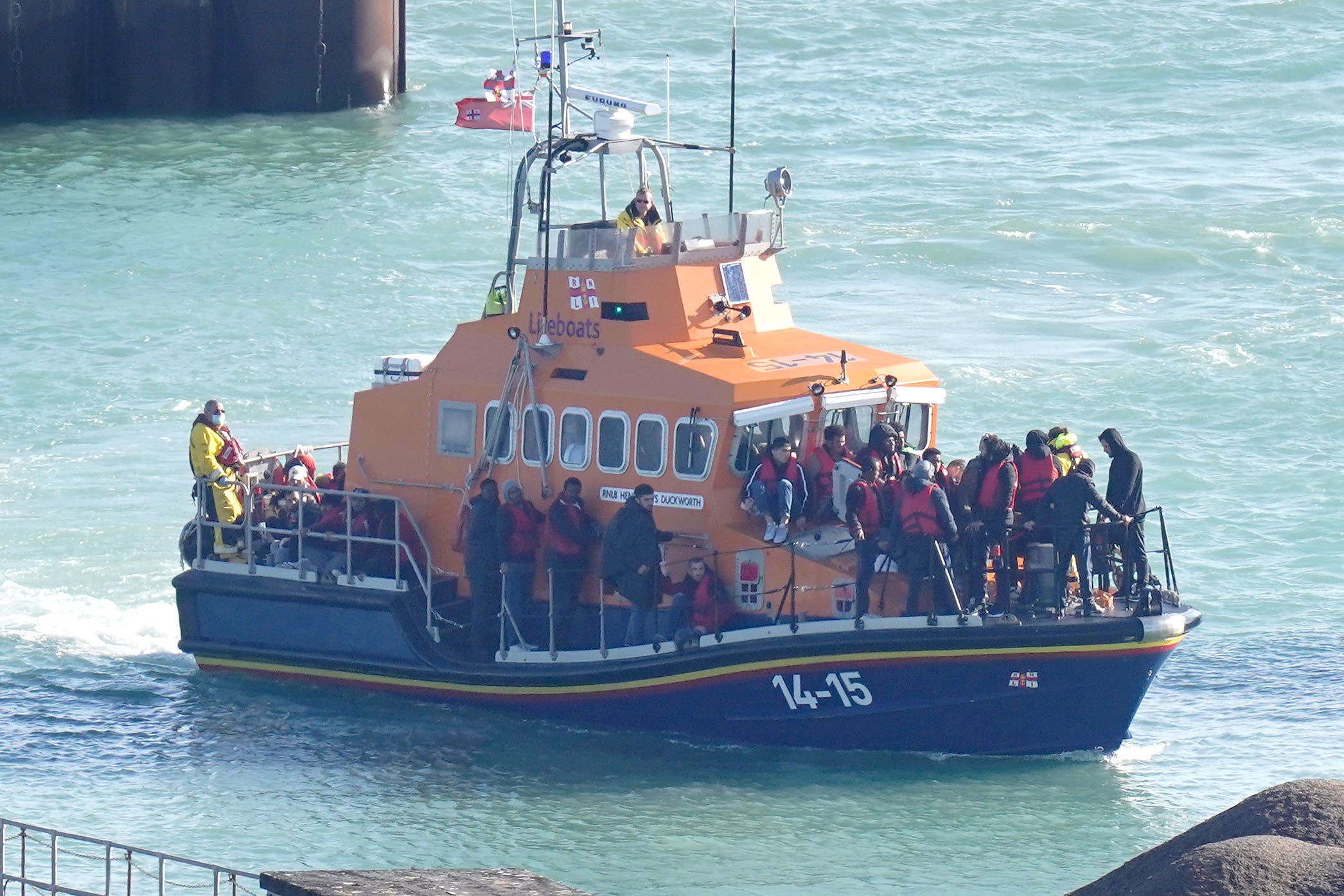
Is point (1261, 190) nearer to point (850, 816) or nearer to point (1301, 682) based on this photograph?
point (1301, 682)

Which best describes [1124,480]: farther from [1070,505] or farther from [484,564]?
[484,564]

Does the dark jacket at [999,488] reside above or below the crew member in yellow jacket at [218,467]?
above

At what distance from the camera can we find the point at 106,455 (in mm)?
19672

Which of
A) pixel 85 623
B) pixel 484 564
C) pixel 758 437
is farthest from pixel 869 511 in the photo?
pixel 85 623

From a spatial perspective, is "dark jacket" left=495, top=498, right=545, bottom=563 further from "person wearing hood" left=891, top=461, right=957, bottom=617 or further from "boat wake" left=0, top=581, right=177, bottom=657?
"boat wake" left=0, top=581, right=177, bottom=657

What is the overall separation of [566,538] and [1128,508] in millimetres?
3486

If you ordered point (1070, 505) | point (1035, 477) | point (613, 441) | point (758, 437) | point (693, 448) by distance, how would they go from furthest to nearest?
1. point (613, 441)
2. point (758, 437)
3. point (693, 448)
4. point (1035, 477)
5. point (1070, 505)

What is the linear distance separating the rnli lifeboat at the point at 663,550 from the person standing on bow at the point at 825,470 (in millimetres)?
94

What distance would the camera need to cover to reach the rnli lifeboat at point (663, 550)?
11.6m

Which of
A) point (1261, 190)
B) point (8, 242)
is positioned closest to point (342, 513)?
point (8, 242)

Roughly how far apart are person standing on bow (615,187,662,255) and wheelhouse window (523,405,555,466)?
1222 millimetres

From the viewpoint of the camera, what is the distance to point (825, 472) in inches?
480

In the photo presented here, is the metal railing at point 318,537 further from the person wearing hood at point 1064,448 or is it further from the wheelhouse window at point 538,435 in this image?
the person wearing hood at point 1064,448

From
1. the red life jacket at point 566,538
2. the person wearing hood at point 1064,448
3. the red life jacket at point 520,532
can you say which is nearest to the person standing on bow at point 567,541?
the red life jacket at point 566,538
